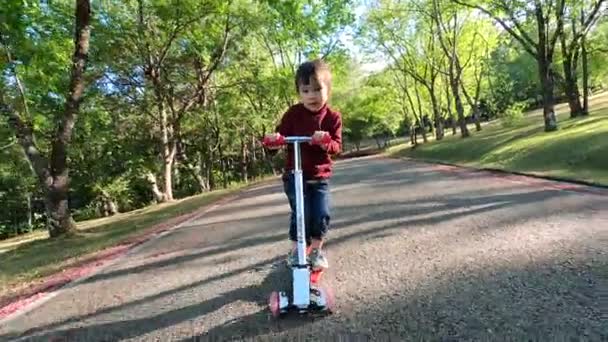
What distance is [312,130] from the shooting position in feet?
13.1

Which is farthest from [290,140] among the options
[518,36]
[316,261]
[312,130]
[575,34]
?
[575,34]

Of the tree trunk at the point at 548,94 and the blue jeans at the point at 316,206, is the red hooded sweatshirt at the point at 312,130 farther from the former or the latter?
the tree trunk at the point at 548,94

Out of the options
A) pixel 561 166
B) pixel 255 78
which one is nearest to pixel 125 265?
pixel 561 166

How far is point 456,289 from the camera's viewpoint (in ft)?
11.7

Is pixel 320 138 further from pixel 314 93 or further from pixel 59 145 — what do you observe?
pixel 59 145

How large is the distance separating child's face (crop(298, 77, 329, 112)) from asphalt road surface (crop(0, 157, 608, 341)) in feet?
5.11

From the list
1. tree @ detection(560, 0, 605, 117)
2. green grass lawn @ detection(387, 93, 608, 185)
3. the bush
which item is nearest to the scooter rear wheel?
green grass lawn @ detection(387, 93, 608, 185)

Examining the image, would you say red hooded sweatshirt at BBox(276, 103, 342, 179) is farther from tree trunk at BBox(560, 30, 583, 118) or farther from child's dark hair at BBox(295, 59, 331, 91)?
tree trunk at BBox(560, 30, 583, 118)

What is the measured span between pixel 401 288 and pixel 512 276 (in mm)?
884

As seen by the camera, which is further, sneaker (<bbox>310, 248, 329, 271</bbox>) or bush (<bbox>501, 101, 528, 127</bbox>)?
bush (<bbox>501, 101, 528, 127</bbox>)

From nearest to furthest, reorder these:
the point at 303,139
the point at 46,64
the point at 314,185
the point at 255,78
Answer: the point at 303,139 → the point at 314,185 → the point at 46,64 → the point at 255,78

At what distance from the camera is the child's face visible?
12.4 feet

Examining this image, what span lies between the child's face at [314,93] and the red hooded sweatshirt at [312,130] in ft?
0.36

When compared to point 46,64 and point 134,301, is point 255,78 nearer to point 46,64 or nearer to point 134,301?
point 46,64
